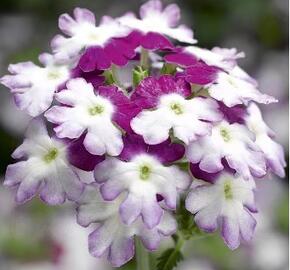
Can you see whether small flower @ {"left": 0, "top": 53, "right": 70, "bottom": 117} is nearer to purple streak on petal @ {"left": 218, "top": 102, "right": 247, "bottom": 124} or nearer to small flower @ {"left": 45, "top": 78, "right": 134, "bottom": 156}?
small flower @ {"left": 45, "top": 78, "right": 134, "bottom": 156}

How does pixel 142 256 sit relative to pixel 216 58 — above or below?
below

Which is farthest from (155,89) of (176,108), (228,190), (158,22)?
(158,22)

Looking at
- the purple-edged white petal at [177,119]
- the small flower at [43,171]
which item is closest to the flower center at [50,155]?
the small flower at [43,171]

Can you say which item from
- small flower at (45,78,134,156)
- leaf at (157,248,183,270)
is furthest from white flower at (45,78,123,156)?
leaf at (157,248,183,270)

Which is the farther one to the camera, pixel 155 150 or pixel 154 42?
pixel 154 42

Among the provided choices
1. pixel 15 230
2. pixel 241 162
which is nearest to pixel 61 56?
pixel 241 162

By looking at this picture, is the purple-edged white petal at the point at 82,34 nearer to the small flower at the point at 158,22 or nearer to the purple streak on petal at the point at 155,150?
the small flower at the point at 158,22

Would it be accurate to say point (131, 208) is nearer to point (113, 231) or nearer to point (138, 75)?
point (113, 231)

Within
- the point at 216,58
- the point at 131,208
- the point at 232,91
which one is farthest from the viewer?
the point at 216,58
